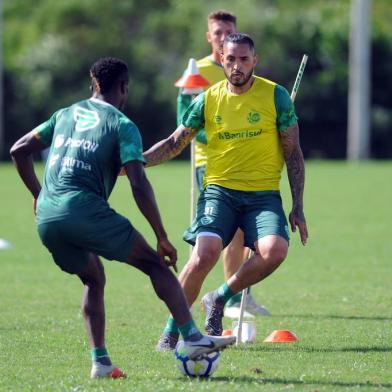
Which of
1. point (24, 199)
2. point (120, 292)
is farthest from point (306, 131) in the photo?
point (120, 292)

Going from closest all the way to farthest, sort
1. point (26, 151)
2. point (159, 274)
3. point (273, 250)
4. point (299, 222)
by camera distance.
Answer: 1. point (159, 274)
2. point (26, 151)
3. point (273, 250)
4. point (299, 222)

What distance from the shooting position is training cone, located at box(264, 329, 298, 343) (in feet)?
29.7

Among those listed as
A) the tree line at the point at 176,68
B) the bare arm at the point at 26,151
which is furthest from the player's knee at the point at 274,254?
the tree line at the point at 176,68

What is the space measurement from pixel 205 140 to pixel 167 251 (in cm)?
353

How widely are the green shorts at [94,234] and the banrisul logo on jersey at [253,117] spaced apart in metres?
1.85

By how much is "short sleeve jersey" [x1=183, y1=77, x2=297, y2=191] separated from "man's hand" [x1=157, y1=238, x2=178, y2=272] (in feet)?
5.28

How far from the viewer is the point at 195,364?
7.27 meters

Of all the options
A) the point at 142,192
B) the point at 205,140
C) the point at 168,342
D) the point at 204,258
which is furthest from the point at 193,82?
the point at 142,192

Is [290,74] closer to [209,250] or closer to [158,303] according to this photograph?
[158,303]

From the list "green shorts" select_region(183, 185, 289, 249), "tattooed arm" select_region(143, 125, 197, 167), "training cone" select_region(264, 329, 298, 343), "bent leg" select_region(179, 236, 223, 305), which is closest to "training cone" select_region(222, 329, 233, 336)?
"training cone" select_region(264, 329, 298, 343)

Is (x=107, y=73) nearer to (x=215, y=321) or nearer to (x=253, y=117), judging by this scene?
(x=253, y=117)

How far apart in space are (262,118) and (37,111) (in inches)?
1520

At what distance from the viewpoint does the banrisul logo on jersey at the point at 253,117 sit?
862 centimetres

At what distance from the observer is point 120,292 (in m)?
12.6
